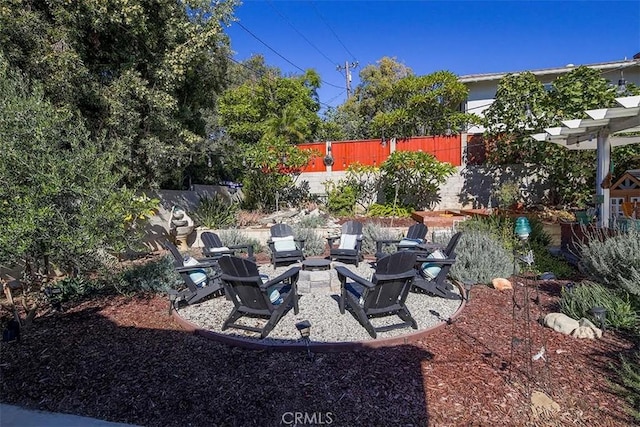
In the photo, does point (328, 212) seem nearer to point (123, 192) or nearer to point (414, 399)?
point (123, 192)

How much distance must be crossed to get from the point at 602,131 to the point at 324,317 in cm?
665

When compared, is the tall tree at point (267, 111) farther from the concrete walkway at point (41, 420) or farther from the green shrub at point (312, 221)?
the concrete walkway at point (41, 420)

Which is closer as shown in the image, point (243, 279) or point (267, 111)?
point (243, 279)

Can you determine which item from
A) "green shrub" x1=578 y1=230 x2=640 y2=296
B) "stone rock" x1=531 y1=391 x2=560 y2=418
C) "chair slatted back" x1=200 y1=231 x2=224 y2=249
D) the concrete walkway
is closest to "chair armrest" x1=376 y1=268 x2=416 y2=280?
"stone rock" x1=531 y1=391 x2=560 y2=418

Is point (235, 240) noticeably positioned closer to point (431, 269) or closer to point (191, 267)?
point (191, 267)

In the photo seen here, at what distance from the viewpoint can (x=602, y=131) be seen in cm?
679

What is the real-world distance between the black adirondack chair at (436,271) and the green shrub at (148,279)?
3.63 meters

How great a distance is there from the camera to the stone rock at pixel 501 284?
5.10m

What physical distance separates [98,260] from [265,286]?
6.80 ft

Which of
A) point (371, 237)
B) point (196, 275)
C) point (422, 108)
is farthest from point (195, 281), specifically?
point (422, 108)

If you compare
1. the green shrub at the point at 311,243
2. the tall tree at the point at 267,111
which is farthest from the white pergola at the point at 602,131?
the tall tree at the point at 267,111

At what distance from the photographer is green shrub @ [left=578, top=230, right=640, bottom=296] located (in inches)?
159

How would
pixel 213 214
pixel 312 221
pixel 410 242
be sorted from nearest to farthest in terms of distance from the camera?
pixel 410 242
pixel 312 221
pixel 213 214

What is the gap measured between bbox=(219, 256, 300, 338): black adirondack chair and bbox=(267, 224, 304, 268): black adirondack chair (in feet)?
8.44
